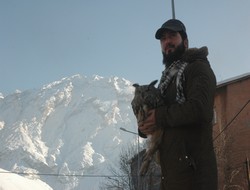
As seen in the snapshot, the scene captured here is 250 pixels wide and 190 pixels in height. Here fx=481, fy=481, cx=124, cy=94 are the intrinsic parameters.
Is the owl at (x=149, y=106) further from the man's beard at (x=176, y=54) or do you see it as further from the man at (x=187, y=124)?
the man's beard at (x=176, y=54)

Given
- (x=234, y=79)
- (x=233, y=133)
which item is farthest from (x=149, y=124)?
(x=234, y=79)

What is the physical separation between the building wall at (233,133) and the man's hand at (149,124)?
25.8m

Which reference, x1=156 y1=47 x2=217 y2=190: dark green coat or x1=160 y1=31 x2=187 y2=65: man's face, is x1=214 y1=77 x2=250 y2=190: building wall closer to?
x1=160 y1=31 x2=187 y2=65: man's face

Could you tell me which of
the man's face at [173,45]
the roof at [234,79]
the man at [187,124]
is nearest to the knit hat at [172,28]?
the man's face at [173,45]

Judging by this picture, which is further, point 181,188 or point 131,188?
point 131,188

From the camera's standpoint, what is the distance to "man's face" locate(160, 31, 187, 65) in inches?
127

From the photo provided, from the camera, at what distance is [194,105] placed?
2.85 metres

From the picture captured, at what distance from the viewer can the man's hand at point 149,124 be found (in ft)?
9.81

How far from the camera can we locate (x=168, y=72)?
322cm

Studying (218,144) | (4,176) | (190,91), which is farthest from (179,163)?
(4,176)

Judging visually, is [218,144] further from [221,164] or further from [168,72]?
[168,72]

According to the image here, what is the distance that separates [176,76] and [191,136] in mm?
423

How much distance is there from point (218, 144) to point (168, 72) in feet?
85.8

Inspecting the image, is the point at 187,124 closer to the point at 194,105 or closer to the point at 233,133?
the point at 194,105
